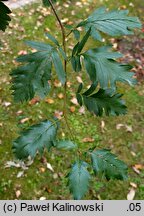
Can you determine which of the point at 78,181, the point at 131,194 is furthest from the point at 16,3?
the point at 78,181

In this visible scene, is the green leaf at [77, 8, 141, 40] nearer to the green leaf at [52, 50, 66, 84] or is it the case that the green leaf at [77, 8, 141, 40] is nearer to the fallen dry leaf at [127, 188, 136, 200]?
the green leaf at [52, 50, 66, 84]

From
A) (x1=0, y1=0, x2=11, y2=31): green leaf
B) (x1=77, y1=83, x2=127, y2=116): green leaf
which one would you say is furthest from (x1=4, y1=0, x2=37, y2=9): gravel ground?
(x1=77, y1=83, x2=127, y2=116): green leaf

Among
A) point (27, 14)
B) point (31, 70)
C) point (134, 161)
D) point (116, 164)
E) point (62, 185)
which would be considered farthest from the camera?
point (27, 14)

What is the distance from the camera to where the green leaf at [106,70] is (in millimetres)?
1079

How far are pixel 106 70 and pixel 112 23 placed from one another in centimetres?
28

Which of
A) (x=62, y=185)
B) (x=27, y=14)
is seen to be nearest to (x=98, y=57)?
(x=62, y=185)

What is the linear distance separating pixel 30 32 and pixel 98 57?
397cm

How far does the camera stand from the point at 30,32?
16.2 ft

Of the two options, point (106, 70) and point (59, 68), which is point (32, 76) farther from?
point (106, 70)

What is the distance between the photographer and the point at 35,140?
1225 millimetres

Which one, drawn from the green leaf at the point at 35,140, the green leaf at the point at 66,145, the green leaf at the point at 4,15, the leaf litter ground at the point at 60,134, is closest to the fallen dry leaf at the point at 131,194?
the leaf litter ground at the point at 60,134

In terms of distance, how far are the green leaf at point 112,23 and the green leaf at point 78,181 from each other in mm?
481

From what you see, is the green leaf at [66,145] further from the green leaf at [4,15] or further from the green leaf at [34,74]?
the green leaf at [4,15]

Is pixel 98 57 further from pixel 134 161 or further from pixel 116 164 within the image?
pixel 134 161
